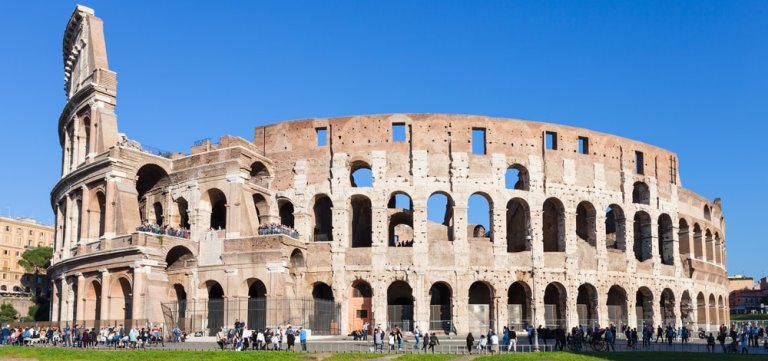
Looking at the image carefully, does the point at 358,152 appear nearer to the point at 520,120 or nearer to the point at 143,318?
the point at 520,120

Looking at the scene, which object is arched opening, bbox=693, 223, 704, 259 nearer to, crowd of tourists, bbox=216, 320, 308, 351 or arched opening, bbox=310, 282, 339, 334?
arched opening, bbox=310, 282, 339, 334

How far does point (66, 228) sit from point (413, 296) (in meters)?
19.7

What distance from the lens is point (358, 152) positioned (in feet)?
137

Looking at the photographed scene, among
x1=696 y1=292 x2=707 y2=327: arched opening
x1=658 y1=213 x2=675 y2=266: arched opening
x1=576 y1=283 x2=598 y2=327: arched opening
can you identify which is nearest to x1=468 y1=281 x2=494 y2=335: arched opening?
x1=576 y1=283 x2=598 y2=327: arched opening

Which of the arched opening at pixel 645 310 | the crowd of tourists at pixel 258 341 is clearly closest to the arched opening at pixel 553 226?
the arched opening at pixel 645 310

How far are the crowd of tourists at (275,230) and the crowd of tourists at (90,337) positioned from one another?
21.0 feet

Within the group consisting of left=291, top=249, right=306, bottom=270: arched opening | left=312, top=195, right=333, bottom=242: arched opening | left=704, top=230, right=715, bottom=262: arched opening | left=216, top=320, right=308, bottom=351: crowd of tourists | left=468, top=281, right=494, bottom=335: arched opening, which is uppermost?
left=312, top=195, right=333, bottom=242: arched opening

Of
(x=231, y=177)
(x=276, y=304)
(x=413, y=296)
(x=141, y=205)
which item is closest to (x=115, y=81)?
(x=141, y=205)

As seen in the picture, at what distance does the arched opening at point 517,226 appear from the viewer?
43375 millimetres

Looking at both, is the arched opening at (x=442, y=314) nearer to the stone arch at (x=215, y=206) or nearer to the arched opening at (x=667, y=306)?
the stone arch at (x=215, y=206)

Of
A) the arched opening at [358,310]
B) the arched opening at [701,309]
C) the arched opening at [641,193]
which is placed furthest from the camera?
the arched opening at [701,309]

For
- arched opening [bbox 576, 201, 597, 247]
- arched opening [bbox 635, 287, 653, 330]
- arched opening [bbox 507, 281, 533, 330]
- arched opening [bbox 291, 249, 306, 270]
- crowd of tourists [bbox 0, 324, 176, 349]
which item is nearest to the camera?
crowd of tourists [bbox 0, 324, 176, 349]

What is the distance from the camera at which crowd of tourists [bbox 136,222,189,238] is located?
3912cm

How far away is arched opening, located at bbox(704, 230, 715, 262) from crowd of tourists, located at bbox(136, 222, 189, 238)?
32582 millimetres
